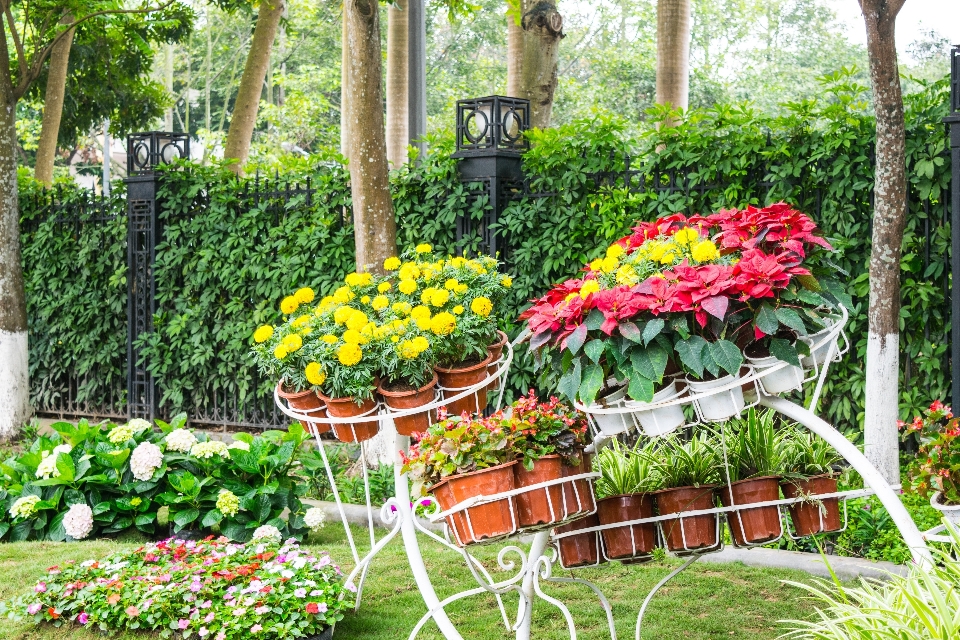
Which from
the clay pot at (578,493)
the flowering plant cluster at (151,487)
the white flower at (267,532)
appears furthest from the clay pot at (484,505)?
the flowering plant cluster at (151,487)

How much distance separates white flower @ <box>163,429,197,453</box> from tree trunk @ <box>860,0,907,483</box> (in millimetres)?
3668

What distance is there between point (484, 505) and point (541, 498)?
173 mm

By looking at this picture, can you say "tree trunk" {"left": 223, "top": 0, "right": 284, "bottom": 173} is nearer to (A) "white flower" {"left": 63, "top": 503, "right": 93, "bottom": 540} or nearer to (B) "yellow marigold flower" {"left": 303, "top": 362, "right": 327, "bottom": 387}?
(A) "white flower" {"left": 63, "top": 503, "right": 93, "bottom": 540}

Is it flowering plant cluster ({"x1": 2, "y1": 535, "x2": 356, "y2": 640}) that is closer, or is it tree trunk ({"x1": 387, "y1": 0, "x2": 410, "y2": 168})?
flowering plant cluster ({"x1": 2, "y1": 535, "x2": 356, "y2": 640})

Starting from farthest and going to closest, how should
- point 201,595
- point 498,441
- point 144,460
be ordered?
1. point 144,460
2. point 201,595
3. point 498,441

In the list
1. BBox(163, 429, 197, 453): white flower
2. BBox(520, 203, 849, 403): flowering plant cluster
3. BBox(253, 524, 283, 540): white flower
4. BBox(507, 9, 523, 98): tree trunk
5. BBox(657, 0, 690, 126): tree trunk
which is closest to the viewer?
BBox(520, 203, 849, 403): flowering plant cluster

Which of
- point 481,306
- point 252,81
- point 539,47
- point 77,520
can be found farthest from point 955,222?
point 252,81

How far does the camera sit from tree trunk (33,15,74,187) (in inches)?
424

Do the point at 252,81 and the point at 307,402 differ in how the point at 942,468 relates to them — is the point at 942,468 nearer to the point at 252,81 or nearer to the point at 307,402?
the point at 307,402

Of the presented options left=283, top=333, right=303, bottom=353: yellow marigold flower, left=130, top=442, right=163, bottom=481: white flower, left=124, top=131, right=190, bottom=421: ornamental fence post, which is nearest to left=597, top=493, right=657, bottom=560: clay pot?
left=283, top=333, right=303, bottom=353: yellow marigold flower

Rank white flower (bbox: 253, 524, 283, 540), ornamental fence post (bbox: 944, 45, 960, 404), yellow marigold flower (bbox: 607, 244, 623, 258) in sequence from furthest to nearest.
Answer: ornamental fence post (bbox: 944, 45, 960, 404) < white flower (bbox: 253, 524, 283, 540) < yellow marigold flower (bbox: 607, 244, 623, 258)

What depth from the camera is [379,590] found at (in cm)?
444

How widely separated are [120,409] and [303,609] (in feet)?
19.4

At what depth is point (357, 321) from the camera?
11.2 feet
